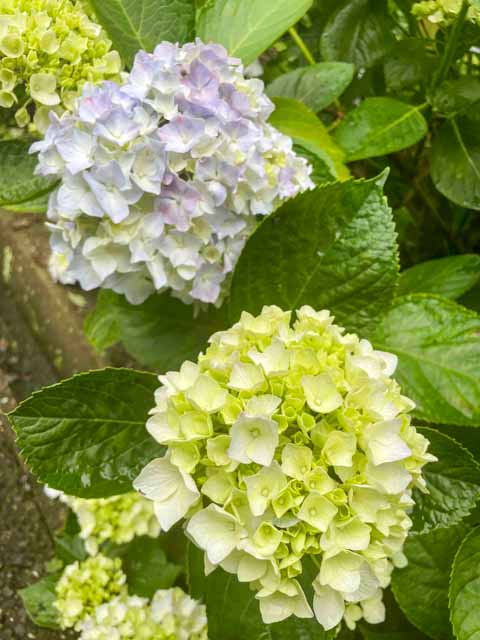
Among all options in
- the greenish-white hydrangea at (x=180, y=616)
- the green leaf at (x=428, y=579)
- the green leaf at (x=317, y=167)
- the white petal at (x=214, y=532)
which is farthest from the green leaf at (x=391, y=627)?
the green leaf at (x=317, y=167)

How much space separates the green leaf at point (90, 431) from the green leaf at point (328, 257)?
138 millimetres

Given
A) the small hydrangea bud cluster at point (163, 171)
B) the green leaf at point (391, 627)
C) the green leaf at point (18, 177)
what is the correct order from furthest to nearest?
the green leaf at point (391, 627) < the green leaf at point (18, 177) < the small hydrangea bud cluster at point (163, 171)

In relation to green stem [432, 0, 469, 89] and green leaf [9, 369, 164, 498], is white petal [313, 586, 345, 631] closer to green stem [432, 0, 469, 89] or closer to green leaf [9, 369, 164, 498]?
green leaf [9, 369, 164, 498]

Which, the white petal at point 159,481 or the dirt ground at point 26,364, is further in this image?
the dirt ground at point 26,364

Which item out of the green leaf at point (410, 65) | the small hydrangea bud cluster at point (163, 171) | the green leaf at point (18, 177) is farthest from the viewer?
the green leaf at point (410, 65)

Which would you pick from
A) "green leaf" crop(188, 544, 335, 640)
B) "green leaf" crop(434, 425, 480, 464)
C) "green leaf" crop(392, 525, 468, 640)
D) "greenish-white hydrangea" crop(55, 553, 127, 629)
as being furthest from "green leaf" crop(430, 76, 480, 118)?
"greenish-white hydrangea" crop(55, 553, 127, 629)

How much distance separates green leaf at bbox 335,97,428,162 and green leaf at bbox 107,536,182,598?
22.8 inches

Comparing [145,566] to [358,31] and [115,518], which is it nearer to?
[115,518]

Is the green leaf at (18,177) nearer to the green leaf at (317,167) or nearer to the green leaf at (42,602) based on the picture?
the green leaf at (317,167)

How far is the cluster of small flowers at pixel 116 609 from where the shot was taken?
817 mm

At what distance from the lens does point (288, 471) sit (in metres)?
0.50

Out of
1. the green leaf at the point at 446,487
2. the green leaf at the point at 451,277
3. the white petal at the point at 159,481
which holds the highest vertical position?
the white petal at the point at 159,481

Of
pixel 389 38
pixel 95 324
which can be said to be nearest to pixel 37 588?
pixel 95 324

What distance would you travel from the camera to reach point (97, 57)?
0.71m
